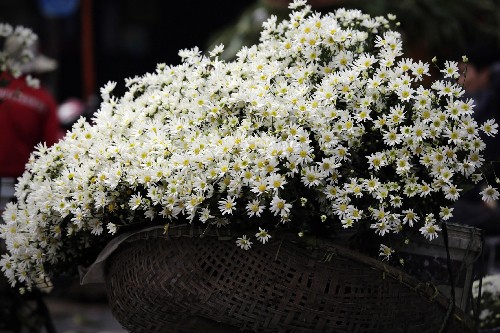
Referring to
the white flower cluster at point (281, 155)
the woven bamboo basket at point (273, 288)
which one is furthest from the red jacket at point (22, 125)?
the woven bamboo basket at point (273, 288)

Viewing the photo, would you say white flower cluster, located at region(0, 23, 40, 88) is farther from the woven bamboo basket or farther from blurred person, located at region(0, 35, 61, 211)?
the woven bamboo basket

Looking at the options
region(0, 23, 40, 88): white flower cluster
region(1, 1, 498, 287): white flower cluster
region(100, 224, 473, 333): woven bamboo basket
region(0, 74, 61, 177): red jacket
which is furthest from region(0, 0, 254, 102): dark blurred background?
region(100, 224, 473, 333): woven bamboo basket

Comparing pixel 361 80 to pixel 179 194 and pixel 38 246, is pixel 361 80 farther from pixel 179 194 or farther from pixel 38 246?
pixel 38 246

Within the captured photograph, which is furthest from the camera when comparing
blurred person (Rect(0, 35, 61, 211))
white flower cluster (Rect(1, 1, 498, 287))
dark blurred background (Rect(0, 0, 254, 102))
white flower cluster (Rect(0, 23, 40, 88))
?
dark blurred background (Rect(0, 0, 254, 102))

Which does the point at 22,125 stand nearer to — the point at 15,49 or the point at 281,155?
the point at 15,49

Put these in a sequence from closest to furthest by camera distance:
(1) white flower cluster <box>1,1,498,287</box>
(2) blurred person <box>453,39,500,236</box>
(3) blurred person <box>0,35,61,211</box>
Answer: (1) white flower cluster <box>1,1,498,287</box> → (2) blurred person <box>453,39,500,236</box> → (3) blurred person <box>0,35,61,211</box>

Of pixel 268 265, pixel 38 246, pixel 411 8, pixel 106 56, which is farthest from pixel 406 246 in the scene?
pixel 106 56
